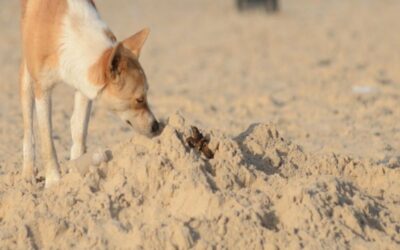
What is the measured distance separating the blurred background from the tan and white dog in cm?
69

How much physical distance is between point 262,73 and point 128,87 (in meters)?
8.12

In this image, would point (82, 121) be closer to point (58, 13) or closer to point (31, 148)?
point (31, 148)

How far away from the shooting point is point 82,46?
6.60 m

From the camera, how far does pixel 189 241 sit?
561 centimetres

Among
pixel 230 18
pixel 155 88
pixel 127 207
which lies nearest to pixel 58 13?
pixel 127 207

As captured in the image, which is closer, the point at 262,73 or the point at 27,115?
the point at 27,115

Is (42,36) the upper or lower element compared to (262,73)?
upper

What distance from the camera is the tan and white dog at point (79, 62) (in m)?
6.47

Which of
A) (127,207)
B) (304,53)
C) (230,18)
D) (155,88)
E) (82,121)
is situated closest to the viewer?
(127,207)

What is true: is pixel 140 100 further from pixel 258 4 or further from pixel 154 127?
pixel 258 4

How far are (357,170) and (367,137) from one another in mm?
2599

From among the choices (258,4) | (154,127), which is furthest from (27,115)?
(258,4)

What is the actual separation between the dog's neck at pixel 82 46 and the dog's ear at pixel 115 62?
119mm

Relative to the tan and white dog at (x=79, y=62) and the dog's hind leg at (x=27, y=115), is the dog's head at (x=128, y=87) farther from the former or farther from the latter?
the dog's hind leg at (x=27, y=115)
